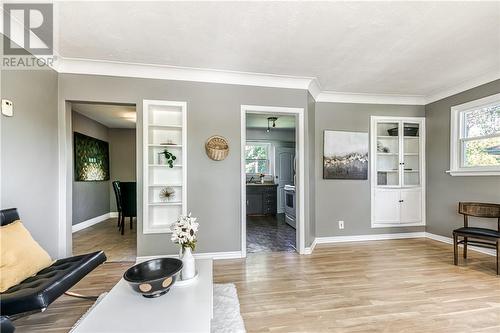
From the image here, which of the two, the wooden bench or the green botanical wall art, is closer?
the wooden bench

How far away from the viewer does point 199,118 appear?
3449 millimetres

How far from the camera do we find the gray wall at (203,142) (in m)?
3.28

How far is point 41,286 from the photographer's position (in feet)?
5.57

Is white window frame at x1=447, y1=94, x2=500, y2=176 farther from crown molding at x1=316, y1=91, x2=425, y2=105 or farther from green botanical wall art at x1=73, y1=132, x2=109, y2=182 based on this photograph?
green botanical wall art at x1=73, y1=132, x2=109, y2=182

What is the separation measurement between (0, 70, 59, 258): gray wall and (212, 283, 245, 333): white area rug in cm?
210

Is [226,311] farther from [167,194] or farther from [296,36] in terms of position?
[296,36]

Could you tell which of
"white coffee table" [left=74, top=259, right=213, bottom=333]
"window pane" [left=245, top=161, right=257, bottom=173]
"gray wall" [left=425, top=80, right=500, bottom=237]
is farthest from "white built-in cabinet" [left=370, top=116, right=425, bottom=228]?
"white coffee table" [left=74, top=259, right=213, bottom=333]

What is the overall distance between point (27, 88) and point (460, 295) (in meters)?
4.83

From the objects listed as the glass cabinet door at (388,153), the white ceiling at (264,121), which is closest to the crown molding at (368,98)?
the glass cabinet door at (388,153)

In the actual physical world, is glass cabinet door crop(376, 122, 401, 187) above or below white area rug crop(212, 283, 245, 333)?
above

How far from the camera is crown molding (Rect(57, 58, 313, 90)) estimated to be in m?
3.11

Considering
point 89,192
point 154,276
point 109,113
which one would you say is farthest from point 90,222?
point 154,276

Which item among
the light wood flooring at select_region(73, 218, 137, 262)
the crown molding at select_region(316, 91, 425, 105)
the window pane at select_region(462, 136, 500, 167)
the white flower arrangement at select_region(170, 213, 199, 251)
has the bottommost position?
the light wood flooring at select_region(73, 218, 137, 262)

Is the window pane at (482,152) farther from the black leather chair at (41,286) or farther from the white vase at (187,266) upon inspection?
the black leather chair at (41,286)
